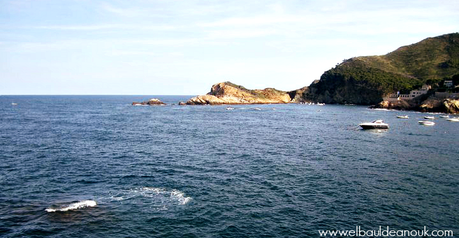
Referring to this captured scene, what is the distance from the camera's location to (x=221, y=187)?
3762cm

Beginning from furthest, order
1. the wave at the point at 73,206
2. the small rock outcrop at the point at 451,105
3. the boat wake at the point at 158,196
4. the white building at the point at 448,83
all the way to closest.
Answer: the white building at the point at 448,83 → the small rock outcrop at the point at 451,105 → the boat wake at the point at 158,196 → the wave at the point at 73,206

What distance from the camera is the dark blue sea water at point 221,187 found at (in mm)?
27766

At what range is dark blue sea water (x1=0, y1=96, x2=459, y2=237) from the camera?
91.1ft

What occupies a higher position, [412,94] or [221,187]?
[412,94]

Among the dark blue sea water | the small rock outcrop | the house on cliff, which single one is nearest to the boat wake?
the dark blue sea water

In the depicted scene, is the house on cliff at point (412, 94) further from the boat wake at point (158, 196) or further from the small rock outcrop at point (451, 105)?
the boat wake at point (158, 196)

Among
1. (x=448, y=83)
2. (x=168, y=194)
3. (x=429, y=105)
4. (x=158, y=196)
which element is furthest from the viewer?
(x=448, y=83)

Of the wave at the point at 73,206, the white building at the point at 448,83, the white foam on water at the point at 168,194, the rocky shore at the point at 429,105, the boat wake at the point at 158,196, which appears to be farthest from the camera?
the white building at the point at 448,83

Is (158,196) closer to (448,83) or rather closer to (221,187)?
(221,187)

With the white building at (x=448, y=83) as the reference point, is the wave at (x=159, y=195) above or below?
below

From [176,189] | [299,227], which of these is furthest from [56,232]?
[299,227]

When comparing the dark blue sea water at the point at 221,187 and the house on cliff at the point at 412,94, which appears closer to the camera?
the dark blue sea water at the point at 221,187

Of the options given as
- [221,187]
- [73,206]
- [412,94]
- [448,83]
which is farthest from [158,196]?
[448,83]

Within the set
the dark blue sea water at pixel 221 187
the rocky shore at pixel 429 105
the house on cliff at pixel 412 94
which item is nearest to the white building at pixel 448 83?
the house on cliff at pixel 412 94
